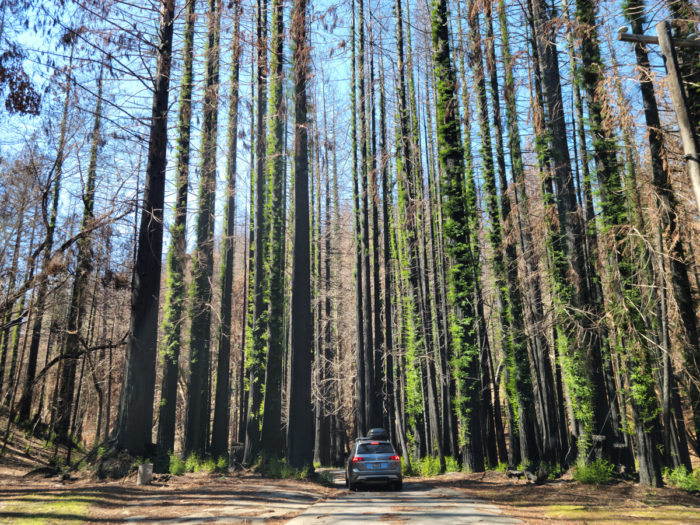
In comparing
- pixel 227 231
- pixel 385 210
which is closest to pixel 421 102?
pixel 385 210

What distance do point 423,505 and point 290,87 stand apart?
1408 centimetres

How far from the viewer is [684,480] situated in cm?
959

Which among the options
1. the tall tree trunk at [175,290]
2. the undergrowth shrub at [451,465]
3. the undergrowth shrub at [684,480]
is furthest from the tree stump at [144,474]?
the undergrowth shrub at [451,465]

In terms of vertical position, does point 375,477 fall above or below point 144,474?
below

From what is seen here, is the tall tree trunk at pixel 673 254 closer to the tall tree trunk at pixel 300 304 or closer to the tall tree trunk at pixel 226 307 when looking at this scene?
the tall tree trunk at pixel 300 304

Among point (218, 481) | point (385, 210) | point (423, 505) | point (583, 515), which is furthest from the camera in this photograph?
point (385, 210)

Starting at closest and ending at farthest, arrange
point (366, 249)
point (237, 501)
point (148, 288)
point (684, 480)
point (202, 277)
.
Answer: point (237, 501) → point (684, 480) → point (148, 288) → point (202, 277) → point (366, 249)

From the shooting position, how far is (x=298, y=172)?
15.9 metres

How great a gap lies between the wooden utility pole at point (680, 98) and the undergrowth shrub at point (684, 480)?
6.44 m

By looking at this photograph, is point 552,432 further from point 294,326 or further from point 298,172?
point 298,172

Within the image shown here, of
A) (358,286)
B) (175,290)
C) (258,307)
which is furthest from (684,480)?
(175,290)

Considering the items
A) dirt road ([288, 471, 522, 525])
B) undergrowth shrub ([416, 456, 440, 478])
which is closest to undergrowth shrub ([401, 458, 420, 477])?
undergrowth shrub ([416, 456, 440, 478])

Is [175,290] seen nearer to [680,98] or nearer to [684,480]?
[684,480]

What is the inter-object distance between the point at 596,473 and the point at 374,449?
247 inches
